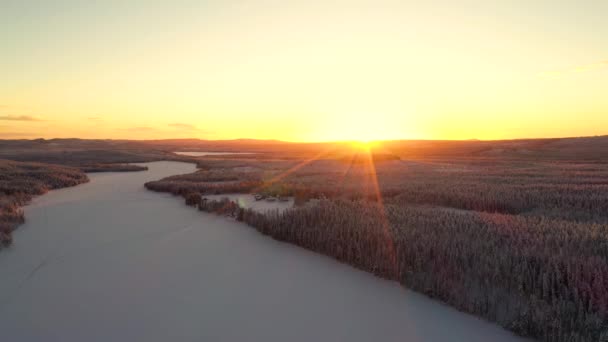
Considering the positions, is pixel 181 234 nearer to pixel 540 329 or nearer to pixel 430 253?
pixel 430 253

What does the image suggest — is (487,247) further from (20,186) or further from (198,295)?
(20,186)

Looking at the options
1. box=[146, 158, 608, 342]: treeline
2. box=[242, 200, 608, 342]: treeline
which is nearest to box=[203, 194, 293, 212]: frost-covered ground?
box=[146, 158, 608, 342]: treeline

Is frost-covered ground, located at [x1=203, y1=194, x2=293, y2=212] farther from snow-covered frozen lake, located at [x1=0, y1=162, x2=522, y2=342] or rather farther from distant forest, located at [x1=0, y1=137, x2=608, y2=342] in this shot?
snow-covered frozen lake, located at [x1=0, y1=162, x2=522, y2=342]

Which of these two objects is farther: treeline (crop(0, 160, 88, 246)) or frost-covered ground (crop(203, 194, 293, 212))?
frost-covered ground (crop(203, 194, 293, 212))

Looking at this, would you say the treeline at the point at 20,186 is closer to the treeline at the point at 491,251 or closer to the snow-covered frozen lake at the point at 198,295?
the snow-covered frozen lake at the point at 198,295

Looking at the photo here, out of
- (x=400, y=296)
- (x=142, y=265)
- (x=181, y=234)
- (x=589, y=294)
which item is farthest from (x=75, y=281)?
(x=589, y=294)

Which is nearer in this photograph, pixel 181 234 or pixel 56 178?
pixel 181 234
